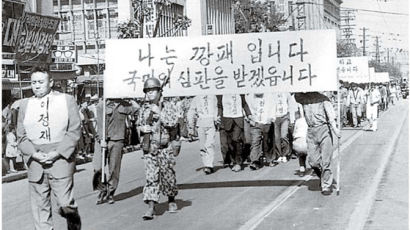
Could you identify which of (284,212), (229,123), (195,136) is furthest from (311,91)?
(195,136)

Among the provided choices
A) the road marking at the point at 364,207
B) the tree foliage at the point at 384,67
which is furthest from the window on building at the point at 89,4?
the tree foliage at the point at 384,67

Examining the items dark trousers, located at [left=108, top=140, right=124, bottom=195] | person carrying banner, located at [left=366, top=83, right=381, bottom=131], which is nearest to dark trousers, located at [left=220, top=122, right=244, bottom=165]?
dark trousers, located at [left=108, top=140, right=124, bottom=195]

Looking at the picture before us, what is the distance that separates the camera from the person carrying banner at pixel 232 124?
577 inches

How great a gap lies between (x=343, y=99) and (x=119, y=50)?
21119mm

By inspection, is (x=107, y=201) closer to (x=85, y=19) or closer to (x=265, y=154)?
(x=265, y=154)

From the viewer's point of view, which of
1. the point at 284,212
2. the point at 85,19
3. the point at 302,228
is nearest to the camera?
the point at 302,228

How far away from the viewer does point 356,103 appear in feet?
97.9

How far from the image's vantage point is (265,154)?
50.2 ft

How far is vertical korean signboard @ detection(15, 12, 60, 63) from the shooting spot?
2356 centimetres

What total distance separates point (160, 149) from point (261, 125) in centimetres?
627

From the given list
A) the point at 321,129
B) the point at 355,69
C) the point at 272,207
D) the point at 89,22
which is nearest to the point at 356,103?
the point at 355,69

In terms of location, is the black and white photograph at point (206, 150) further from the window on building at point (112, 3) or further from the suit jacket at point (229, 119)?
the window on building at point (112, 3)

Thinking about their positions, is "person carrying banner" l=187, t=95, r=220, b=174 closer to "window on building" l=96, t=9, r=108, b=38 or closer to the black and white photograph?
the black and white photograph

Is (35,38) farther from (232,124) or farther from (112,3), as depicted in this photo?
(112,3)
